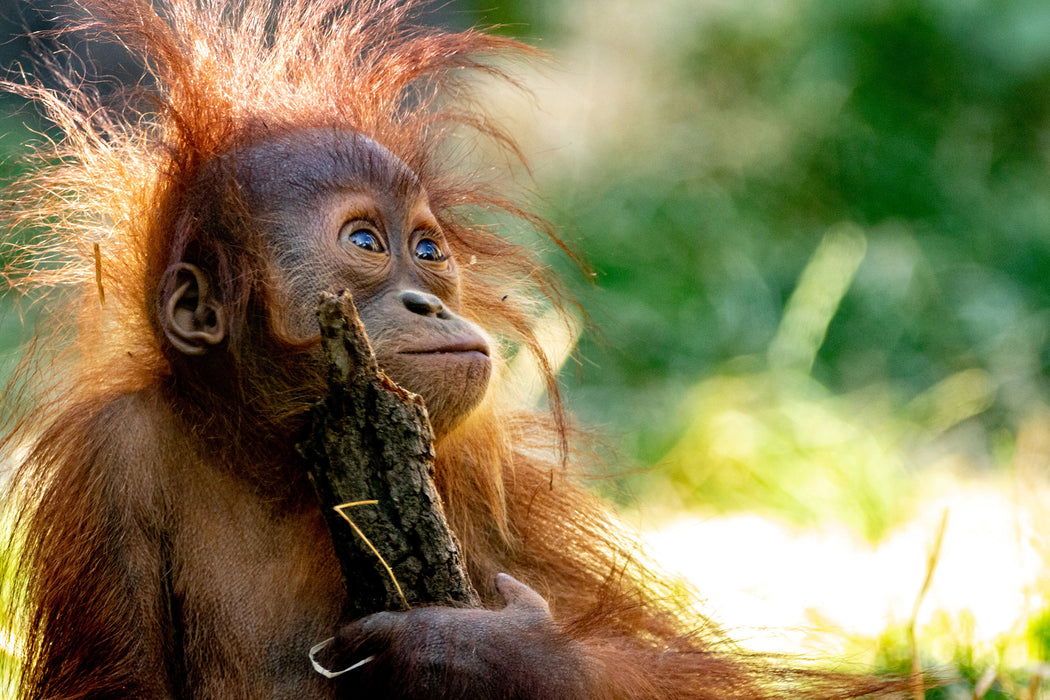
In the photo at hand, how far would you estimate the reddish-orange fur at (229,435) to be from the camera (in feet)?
9.30

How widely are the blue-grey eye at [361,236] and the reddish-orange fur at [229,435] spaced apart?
0.74 ft

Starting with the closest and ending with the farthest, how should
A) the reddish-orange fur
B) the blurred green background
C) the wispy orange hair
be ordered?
1. the reddish-orange fur
2. the wispy orange hair
3. the blurred green background

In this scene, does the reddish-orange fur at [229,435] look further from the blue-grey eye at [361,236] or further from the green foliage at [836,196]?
the green foliage at [836,196]

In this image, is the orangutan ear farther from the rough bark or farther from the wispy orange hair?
the rough bark

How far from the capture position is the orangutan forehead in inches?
119

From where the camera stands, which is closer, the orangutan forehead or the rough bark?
the rough bark

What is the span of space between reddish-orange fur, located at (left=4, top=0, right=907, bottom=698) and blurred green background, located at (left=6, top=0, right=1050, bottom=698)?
2.97 m

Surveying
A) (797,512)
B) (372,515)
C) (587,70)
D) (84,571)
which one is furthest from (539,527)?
(587,70)

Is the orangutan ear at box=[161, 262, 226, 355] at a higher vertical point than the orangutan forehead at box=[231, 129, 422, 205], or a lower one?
lower

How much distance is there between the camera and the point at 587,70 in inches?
421

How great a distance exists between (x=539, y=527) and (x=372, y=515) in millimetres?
952

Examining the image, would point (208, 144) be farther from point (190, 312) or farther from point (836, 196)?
point (836, 196)

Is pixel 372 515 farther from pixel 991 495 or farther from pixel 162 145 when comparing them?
pixel 991 495

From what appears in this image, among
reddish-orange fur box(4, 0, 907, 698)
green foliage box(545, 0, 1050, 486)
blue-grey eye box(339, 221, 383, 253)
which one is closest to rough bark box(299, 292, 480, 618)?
reddish-orange fur box(4, 0, 907, 698)
